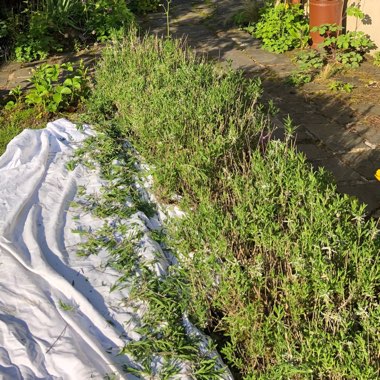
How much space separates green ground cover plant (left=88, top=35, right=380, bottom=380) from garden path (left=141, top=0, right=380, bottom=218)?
0.86m

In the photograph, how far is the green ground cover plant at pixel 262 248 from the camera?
221cm

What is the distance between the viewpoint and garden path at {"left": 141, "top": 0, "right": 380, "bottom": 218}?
4.59 meters

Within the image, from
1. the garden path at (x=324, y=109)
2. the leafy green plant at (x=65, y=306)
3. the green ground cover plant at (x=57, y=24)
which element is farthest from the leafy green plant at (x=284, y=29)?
the leafy green plant at (x=65, y=306)

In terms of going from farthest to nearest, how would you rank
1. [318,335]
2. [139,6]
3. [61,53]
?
[139,6], [61,53], [318,335]

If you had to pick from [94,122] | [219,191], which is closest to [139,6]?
[94,122]

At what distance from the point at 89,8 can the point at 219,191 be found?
6.86 m

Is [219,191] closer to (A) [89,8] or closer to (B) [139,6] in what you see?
(A) [89,8]

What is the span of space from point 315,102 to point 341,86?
57 centimetres

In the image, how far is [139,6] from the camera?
37.3 ft

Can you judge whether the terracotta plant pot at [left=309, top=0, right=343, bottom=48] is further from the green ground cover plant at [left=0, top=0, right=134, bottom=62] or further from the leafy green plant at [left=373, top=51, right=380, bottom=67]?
the green ground cover plant at [left=0, top=0, right=134, bottom=62]

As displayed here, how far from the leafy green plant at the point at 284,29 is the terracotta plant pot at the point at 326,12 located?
33 centimetres

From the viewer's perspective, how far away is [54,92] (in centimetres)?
614

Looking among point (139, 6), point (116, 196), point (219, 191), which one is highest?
point (219, 191)

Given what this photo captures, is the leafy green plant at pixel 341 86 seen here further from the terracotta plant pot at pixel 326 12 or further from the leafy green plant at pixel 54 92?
the leafy green plant at pixel 54 92
